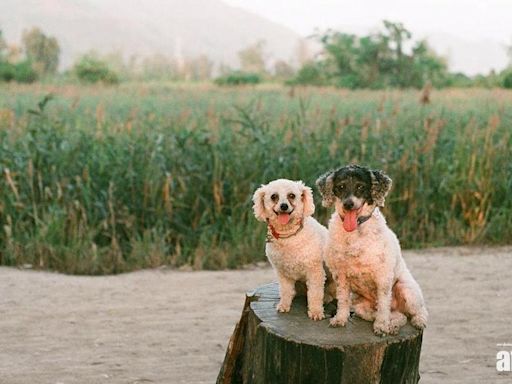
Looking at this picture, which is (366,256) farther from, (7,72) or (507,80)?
(7,72)

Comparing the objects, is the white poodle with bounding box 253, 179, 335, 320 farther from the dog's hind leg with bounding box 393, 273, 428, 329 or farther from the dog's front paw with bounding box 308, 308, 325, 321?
the dog's hind leg with bounding box 393, 273, 428, 329

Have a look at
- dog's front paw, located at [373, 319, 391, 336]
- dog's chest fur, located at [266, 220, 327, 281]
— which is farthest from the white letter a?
dog's chest fur, located at [266, 220, 327, 281]

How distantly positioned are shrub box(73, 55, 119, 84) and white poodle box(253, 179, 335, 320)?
2417cm

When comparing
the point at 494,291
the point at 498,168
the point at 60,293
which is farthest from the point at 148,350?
the point at 498,168

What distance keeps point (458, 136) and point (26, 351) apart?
5080 millimetres

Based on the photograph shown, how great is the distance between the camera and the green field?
293 inches

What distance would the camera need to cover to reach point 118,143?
8133 millimetres

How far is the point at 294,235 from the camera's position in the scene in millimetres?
3303

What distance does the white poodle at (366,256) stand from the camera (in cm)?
303

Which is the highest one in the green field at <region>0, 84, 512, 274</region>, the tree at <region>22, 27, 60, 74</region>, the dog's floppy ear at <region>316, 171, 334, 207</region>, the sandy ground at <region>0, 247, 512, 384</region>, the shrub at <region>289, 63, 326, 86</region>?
the tree at <region>22, 27, 60, 74</region>

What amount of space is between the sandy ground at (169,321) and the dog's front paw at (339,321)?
1.63 metres

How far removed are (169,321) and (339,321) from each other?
9.06 ft

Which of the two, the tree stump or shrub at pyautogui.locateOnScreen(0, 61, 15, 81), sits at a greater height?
shrub at pyautogui.locateOnScreen(0, 61, 15, 81)

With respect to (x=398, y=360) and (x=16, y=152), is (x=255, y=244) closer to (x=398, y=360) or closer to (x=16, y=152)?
(x=16, y=152)
